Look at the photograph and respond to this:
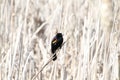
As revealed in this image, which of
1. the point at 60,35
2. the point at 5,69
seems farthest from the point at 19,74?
the point at 60,35

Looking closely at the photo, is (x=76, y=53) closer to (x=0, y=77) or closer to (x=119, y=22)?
(x=119, y=22)

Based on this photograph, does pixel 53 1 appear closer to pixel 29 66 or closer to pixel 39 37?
pixel 39 37

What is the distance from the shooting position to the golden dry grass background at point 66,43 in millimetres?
1514

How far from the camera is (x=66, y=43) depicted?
209 centimetres

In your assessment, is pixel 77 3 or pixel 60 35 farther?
pixel 77 3

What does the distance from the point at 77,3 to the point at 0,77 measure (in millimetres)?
895

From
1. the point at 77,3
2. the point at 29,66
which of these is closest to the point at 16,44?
the point at 29,66

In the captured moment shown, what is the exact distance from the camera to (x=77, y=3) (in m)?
2.23

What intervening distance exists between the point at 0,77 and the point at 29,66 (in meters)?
0.48

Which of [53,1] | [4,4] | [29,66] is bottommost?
[29,66]

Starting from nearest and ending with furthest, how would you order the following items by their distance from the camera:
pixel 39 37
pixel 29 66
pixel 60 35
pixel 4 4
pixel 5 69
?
pixel 60 35 → pixel 5 69 → pixel 4 4 → pixel 29 66 → pixel 39 37

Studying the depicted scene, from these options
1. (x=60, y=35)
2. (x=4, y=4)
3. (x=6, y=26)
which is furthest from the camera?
(x=6, y=26)

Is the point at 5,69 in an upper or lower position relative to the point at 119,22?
lower

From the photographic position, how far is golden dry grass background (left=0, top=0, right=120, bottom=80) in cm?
151
